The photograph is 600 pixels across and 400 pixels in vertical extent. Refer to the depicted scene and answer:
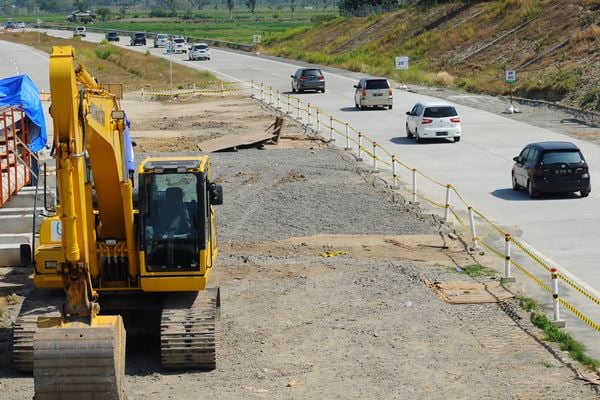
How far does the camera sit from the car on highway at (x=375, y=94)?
187 feet

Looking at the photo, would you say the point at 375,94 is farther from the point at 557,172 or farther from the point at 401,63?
the point at 557,172

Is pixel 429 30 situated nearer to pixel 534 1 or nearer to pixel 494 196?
pixel 534 1

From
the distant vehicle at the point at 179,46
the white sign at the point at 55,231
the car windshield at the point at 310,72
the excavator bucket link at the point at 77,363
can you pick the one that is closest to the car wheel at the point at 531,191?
the white sign at the point at 55,231

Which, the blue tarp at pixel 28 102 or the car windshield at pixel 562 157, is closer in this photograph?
the car windshield at pixel 562 157

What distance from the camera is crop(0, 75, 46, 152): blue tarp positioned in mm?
31531

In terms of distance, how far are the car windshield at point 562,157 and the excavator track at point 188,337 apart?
1713cm

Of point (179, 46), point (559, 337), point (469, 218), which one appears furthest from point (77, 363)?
point (179, 46)

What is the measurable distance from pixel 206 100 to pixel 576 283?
45464mm

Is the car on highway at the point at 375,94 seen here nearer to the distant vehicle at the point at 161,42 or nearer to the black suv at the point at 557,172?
the black suv at the point at 557,172

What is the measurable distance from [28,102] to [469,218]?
1308cm

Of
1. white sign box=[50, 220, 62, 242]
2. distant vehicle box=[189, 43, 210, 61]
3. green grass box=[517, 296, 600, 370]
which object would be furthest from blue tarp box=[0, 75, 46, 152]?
distant vehicle box=[189, 43, 210, 61]

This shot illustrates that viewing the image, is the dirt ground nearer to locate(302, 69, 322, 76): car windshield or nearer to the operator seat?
the operator seat

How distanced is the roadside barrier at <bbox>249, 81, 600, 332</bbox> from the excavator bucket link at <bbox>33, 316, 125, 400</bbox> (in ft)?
26.8

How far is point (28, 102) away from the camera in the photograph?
3164 centimetres
